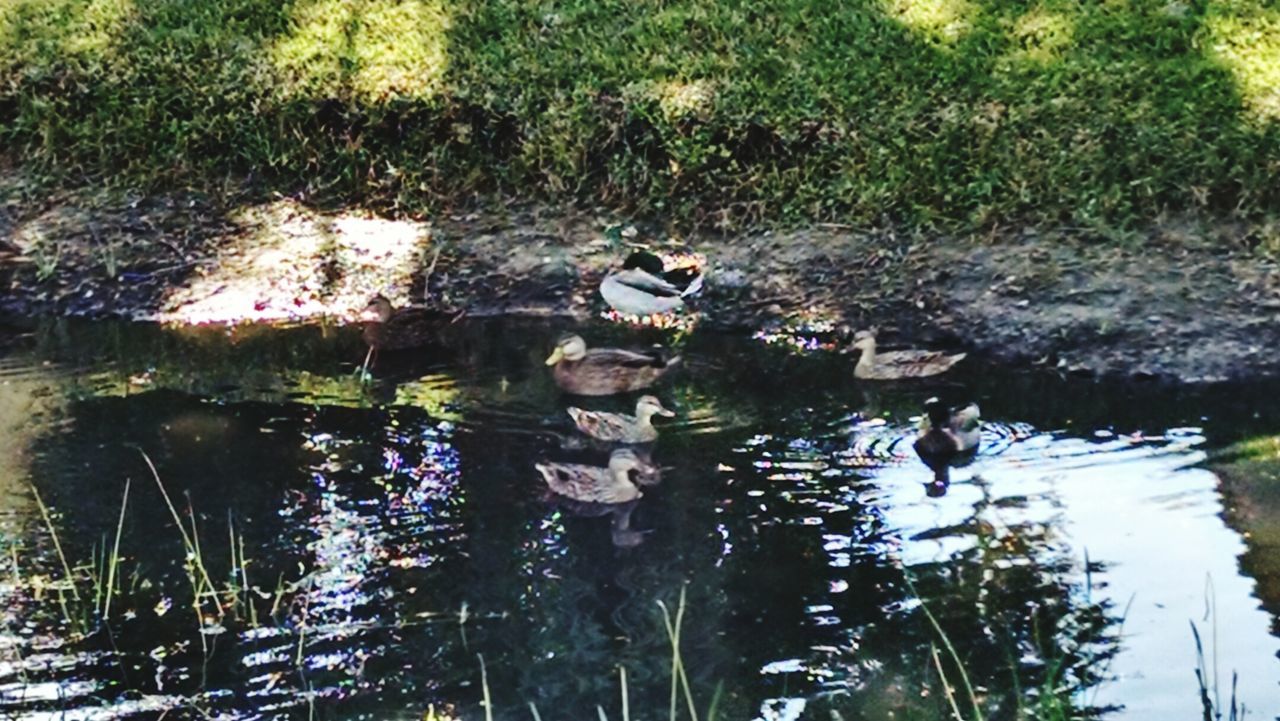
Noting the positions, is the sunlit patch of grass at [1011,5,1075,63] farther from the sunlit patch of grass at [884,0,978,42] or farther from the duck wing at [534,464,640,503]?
the duck wing at [534,464,640,503]

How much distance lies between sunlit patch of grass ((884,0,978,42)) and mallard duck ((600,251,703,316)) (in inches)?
120

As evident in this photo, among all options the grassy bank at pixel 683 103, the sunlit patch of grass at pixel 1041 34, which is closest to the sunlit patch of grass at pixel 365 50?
the grassy bank at pixel 683 103

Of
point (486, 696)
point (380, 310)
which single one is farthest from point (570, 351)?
point (486, 696)

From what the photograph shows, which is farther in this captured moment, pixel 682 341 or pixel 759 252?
pixel 759 252

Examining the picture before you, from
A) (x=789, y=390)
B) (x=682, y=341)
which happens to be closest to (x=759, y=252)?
(x=682, y=341)

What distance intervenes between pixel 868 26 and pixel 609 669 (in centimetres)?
767

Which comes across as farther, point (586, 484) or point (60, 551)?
point (586, 484)

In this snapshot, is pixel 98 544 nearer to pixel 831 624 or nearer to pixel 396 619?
pixel 396 619

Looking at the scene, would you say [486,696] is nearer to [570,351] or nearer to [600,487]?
[600,487]

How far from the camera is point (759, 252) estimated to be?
11.4 metres

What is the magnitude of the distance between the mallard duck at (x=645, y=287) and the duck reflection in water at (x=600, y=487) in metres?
2.41

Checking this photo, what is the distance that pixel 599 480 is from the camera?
8.02m

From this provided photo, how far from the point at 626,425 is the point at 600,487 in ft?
2.90

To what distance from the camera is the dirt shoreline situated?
10180 mm
